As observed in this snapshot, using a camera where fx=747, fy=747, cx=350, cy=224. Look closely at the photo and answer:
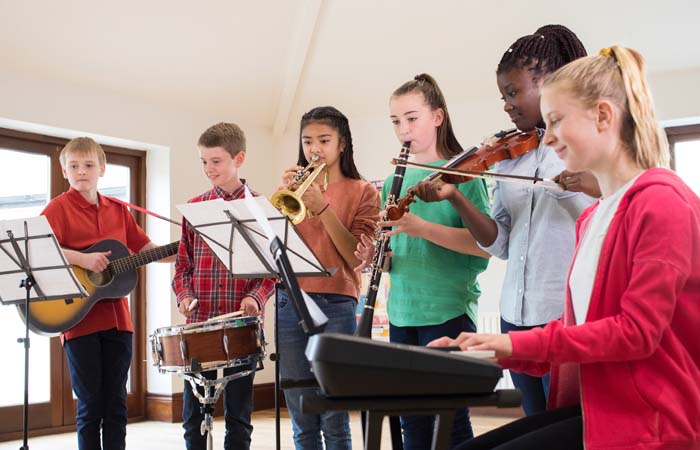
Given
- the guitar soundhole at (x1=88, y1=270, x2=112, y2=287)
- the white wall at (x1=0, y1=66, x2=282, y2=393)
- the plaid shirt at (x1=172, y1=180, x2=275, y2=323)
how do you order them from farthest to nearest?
the white wall at (x1=0, y1=66, x2=282, y2=393) → the guitar soundhole at (x1=88, y1=270, x2=112, y2=287) → the plaid shirt at (x1=172, y1=180, x2=275, y2=323)

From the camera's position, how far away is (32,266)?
9.39 feet

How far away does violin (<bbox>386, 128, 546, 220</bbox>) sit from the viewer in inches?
75.7

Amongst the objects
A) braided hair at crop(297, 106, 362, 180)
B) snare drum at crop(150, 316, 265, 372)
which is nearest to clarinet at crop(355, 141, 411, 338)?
braided hair at crop(297, 106, 362, 180)

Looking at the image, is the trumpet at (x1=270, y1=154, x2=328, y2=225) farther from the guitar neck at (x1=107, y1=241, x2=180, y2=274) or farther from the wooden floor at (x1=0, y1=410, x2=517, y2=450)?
the wooden floor at (x1=0, y1=410, x2=517, y2=450)

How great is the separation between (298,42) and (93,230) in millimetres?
2517

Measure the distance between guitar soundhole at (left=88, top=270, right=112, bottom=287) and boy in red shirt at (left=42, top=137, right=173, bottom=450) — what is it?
2.4 inches

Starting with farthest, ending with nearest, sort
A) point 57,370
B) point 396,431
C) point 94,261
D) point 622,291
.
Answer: point 57,370 < point 94,261 < point 396,431 < point 622,291

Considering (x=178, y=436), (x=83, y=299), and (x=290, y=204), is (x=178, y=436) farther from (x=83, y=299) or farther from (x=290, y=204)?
(x=290, y=204)

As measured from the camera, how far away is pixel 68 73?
15.5 feet

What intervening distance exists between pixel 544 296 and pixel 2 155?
4.03 metres

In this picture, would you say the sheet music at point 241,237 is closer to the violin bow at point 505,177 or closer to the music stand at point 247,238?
the music stand at point 247,238

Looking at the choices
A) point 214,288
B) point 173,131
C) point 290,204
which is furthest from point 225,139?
point 173,131

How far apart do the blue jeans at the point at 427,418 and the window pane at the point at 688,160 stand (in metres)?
3.40

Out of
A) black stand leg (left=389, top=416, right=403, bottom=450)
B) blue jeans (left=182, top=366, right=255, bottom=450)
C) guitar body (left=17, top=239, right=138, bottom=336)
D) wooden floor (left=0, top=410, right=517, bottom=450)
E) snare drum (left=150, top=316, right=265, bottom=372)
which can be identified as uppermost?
guitar body (left=17, top=239, right=138, bottom=336)
